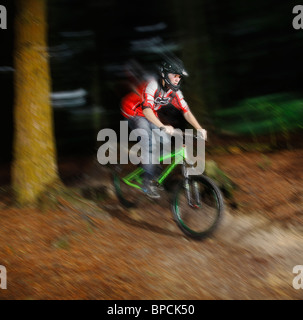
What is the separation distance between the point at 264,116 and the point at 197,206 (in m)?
4.38

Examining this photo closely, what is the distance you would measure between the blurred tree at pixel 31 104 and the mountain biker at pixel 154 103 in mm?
1430

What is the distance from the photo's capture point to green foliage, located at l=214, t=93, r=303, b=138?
838 centimetres

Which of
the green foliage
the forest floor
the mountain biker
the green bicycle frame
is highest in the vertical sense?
the green foliage

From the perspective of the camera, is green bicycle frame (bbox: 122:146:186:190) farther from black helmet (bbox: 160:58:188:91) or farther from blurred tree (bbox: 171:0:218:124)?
blurred tree (bbox: 171:0:218:124)

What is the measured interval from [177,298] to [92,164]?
5.05 meters

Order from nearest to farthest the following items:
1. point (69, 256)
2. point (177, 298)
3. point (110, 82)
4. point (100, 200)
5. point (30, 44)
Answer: point (177, 298)
point (69, 256)
point (30, 44)
point (100, 200)
point (110, 82)

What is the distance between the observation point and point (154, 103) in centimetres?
545

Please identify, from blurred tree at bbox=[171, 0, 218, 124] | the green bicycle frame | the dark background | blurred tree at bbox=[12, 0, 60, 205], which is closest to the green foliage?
the dark background

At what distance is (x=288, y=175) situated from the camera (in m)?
6.71

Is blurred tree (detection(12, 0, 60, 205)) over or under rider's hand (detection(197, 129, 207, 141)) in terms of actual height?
over

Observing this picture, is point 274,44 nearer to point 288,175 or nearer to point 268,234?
point 288,175

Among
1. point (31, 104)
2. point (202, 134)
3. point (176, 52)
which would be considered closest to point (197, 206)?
point (202, 134)

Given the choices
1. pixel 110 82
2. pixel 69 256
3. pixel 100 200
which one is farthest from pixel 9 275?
pixel 110 82

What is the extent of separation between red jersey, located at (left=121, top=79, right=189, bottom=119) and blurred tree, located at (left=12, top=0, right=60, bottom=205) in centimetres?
143
